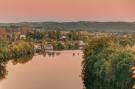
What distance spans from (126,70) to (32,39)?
2218 cm

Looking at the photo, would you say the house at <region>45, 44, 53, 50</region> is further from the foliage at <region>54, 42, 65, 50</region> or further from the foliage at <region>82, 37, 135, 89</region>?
the foliage at <region>82, 37, 135, 89</region>

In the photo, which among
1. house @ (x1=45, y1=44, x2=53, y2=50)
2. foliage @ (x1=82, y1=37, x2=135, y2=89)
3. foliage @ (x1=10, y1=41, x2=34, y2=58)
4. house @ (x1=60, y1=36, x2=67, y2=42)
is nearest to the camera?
foliage @ (x1=82, y1=37, x2=135, y2=89)

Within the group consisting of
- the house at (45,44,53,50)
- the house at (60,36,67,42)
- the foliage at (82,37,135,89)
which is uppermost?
the foliage at (82,37,135,89)

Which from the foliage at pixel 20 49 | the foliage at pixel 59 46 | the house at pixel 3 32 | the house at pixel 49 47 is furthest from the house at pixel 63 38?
the foliage at pixel 20 49

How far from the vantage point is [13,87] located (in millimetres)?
9914

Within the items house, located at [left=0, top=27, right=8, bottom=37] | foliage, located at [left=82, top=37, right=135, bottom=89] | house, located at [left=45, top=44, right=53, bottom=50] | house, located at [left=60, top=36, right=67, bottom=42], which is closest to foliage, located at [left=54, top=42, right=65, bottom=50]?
house, located at [left=45, top=44, right=53, bottom=50]

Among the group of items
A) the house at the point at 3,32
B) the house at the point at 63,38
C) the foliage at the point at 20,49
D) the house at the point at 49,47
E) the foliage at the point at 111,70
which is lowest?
the house at the point at 49,47

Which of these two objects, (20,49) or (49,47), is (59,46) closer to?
(49,47)

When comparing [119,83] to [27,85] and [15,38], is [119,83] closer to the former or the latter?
[27,85]

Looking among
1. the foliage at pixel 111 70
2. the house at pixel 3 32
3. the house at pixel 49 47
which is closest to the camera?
the foliage at pixel 111 70

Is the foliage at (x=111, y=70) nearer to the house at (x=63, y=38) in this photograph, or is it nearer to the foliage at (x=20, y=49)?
the foliage at (x=20, y=49)

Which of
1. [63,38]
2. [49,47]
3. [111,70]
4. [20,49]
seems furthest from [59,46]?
[111,70]

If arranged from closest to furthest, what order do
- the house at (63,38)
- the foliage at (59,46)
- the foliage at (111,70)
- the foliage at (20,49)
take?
the foliage at (111,70) → the foliage at (20,49) → the foliage at (59,46) → the house at (63,38)

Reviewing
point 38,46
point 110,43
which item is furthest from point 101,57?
point 38,46
